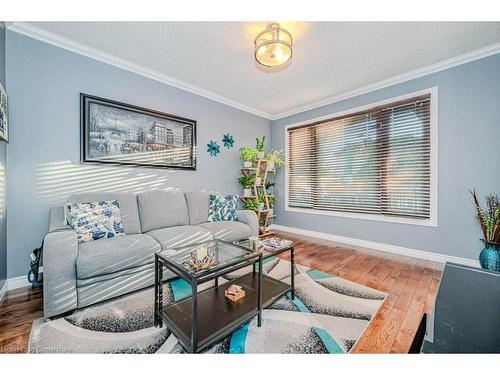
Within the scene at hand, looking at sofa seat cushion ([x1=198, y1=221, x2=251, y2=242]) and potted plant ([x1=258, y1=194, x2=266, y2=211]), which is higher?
potted plant ([x1=258, y1=194, x2=266, y2=211])

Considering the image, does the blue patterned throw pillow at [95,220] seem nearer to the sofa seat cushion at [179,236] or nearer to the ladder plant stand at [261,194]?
the sofa seat cushion at [179,236]

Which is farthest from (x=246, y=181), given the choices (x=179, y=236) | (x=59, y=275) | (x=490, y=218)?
(x=490, y=218)

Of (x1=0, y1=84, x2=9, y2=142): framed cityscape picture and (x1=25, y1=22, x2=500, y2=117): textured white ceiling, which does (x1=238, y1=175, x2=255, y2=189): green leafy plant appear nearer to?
(x1=25, y1=22, x2=500, y2=117): textured white ceiling

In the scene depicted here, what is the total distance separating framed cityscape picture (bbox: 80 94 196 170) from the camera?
8.14 feet

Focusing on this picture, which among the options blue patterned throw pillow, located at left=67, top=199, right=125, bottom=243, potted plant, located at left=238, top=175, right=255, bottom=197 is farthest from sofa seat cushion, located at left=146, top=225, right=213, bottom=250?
potted plant, located at left=238, top=175, right=255, bottom=197

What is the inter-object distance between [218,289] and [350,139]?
3.17 m

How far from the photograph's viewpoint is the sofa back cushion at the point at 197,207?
303 cm

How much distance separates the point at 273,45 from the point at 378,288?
8.35 ft

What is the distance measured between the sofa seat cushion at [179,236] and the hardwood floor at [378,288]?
1.00 m

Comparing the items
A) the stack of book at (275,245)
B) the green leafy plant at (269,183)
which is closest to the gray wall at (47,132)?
the stack of book at (275,245)

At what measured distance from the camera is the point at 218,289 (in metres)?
1.78

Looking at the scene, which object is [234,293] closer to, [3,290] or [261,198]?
[3,290]

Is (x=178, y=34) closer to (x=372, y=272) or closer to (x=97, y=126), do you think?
(x=97, y=126)
